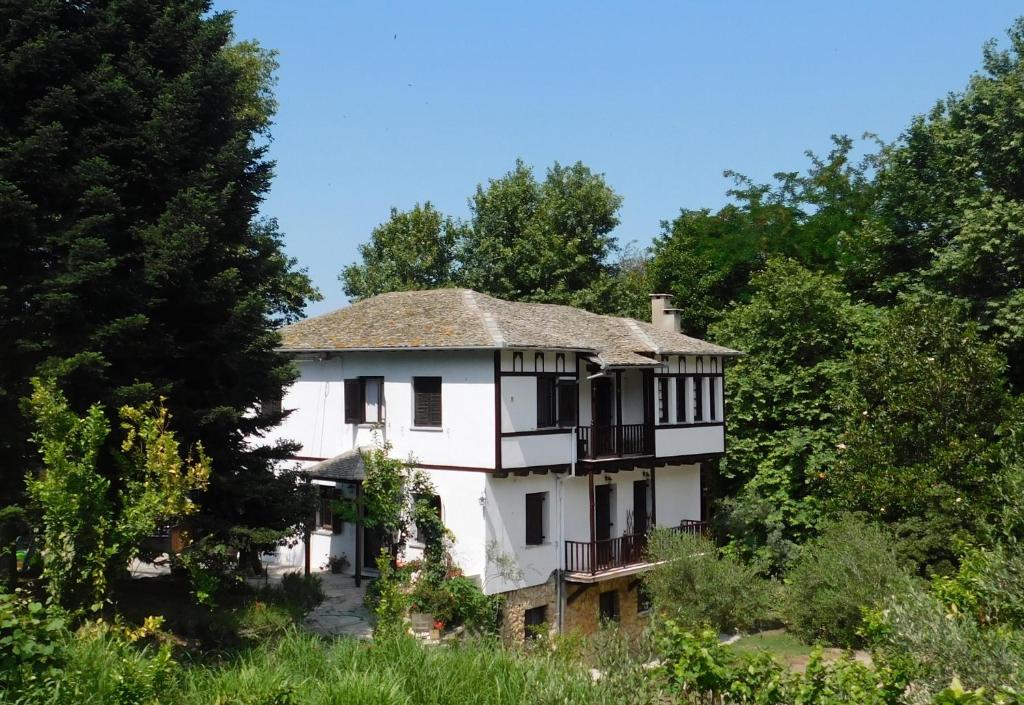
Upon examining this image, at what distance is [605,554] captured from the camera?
24719mm

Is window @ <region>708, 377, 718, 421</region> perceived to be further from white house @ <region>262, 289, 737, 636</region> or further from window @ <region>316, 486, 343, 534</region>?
window @ <region>316, 486, 343, 534</region>

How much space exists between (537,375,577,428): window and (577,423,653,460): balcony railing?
50 cm

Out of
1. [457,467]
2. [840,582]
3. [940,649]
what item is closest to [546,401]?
[457,467]

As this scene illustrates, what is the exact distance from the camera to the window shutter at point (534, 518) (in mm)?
23672

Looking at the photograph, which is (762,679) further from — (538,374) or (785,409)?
(785,409)

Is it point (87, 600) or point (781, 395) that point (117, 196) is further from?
point (781, 395)

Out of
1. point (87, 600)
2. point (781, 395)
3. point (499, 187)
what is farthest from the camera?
point (499, 187)

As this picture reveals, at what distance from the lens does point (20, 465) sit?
15.4 meters

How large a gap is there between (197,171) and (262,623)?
307 inches

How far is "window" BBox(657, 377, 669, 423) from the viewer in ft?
89.9

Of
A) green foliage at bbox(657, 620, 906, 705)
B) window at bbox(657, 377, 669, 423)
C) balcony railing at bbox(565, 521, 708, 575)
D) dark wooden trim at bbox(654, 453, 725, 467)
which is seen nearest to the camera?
green foliage at bbox(657, 620, 906, 705)

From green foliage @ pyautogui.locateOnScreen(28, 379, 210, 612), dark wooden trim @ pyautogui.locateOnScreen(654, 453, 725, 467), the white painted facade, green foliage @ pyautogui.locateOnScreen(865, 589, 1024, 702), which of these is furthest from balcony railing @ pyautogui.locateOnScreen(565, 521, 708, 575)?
green foliage @ pyautogui.locateOnScreen(28, 379, 210, 612)

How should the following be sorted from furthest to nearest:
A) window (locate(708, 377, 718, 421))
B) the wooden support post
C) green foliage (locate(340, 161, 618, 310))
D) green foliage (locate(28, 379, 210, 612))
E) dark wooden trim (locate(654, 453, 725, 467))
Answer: green foliage (locate(340, 161, 618, 310)) → window (locate(708, 377, 718, 421)) → dark wooden trim (locate(654, 453, 725, 467)) → the wooden support post → green foliage (locate(28, 379, 210, 612))

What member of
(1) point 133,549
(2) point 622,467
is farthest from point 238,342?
(2) point 622,467
